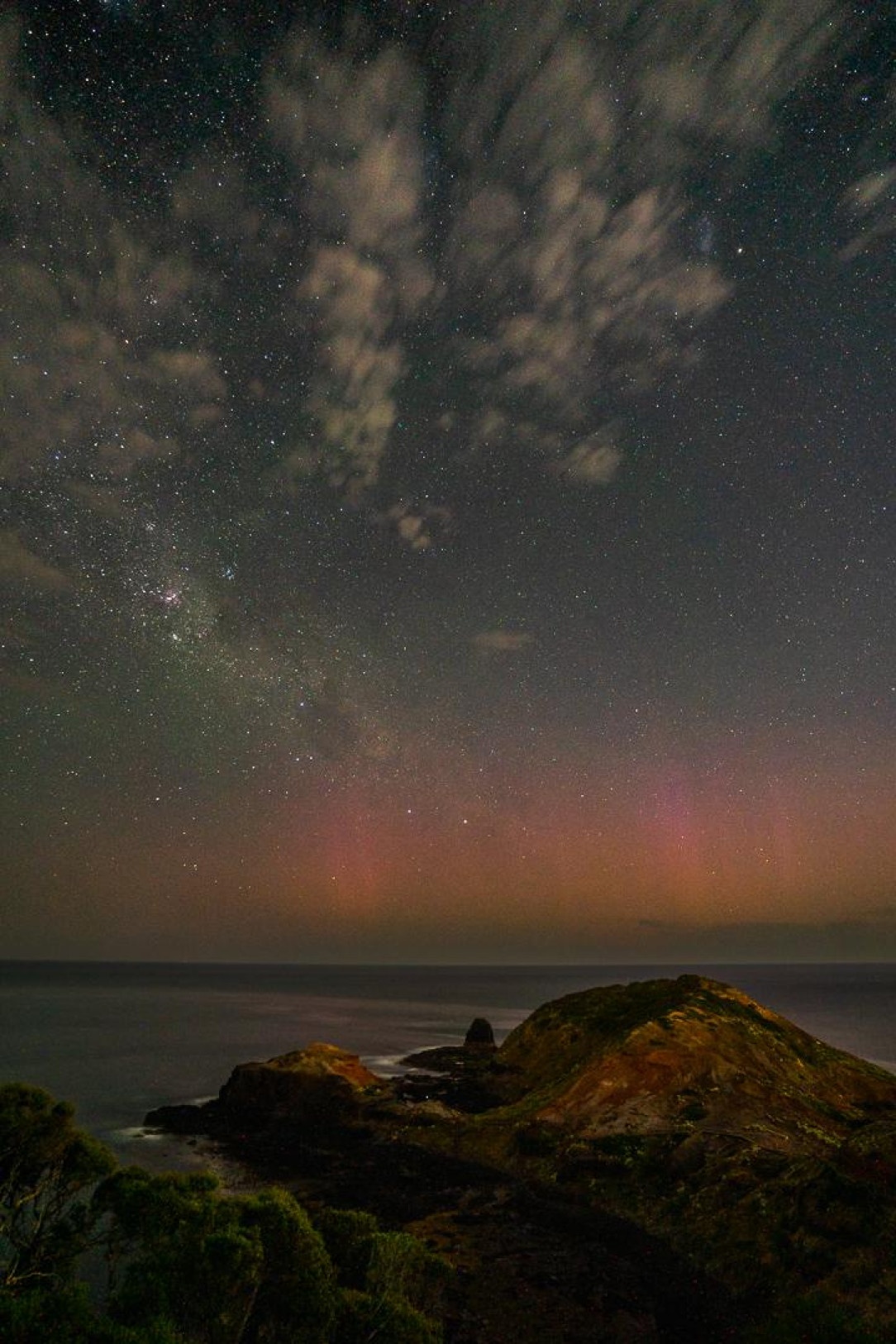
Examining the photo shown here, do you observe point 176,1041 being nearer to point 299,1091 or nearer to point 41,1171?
point 299,1091

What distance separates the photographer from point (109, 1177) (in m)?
18.0

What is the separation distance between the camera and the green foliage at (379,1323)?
54.5 ft

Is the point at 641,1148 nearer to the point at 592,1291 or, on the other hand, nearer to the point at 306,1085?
the point at 592,1291

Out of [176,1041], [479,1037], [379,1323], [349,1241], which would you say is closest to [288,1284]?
[379,1323]

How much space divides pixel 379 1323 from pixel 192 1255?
5.07 meters

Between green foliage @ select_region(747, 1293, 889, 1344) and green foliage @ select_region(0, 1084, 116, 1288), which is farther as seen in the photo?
green foliage @ select_region(747, 1293, 889, 1344)

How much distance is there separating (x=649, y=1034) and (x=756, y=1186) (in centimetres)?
1993

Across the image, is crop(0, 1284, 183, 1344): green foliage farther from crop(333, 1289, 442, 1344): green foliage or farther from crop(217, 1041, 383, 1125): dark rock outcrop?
crop(217, 1041, 383, 1125): dark rock outcrop

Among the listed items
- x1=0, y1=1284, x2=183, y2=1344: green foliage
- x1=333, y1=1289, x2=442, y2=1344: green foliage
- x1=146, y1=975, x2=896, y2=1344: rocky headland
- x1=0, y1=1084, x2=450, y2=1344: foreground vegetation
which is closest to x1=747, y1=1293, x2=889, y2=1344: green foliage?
x1=146, y1=975, x2=896, y2=1344: rocky headland

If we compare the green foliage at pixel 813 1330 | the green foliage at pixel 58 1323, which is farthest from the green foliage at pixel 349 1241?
the green foliage at pixel 813 1330

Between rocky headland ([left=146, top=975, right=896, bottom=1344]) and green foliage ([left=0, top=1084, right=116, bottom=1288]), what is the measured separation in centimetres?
1272

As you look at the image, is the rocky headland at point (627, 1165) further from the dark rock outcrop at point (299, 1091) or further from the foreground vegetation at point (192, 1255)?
the foreground vegetation at point (192, 1255)

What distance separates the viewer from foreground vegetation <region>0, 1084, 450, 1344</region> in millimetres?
14703

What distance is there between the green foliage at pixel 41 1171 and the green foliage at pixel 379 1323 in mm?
6321
